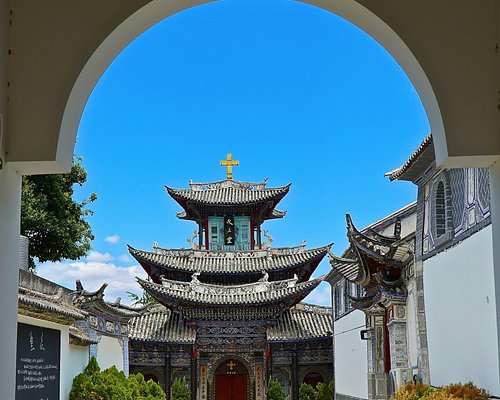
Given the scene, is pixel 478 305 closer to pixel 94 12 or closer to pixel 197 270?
pixel 94 12

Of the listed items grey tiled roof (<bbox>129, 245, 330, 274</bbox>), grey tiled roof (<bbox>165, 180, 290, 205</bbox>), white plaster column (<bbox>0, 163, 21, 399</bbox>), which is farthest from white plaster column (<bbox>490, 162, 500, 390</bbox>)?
grey tiled roof (<bbox>165, 180, 290, 205</bbox>)

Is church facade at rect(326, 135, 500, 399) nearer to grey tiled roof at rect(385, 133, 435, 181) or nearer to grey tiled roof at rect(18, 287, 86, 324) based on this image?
grey tiled roof at rect(385, 133, 435, 181)

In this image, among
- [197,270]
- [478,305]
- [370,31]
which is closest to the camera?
[370,31]

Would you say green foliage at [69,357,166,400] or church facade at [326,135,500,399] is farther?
green foliage at [69,357,166,400]

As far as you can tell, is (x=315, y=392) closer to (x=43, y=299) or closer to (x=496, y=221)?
(x=43, y=299)

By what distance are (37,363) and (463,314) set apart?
5.72 m

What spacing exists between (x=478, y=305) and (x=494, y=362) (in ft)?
2.88

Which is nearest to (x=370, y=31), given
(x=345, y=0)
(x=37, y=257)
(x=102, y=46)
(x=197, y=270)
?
(x=345, y=0)

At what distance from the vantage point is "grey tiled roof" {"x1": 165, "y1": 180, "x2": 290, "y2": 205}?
3008cm

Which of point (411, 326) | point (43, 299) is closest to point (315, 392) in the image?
point (411, 326)

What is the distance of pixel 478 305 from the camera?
9453 mm

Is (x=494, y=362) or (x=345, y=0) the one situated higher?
(x=345, y=0)

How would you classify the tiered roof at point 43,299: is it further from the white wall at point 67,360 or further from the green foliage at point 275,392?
the green foliage at point 275,392

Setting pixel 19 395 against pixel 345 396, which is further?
pixel 345 396
